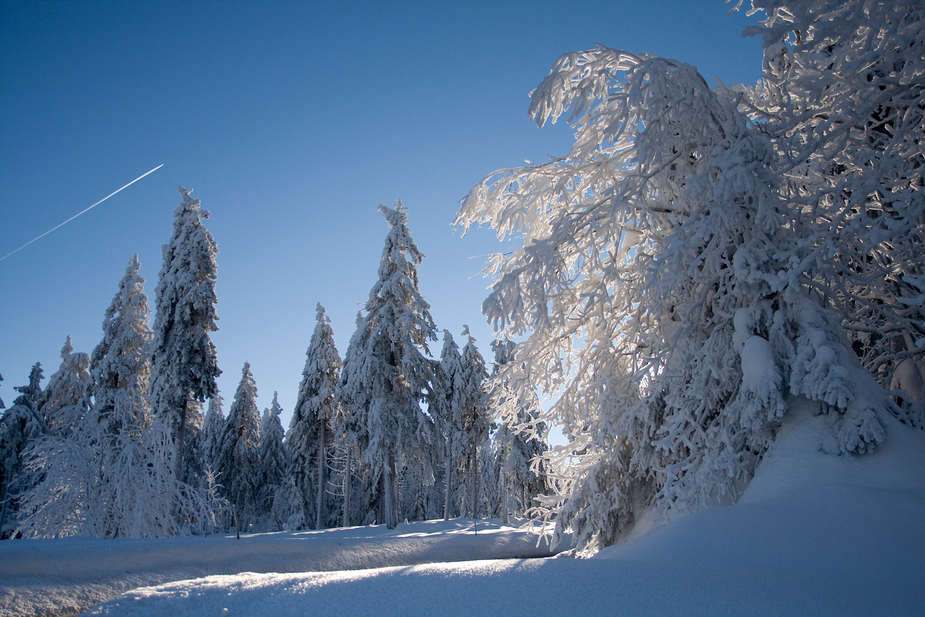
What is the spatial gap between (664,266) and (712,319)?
51.1 inches

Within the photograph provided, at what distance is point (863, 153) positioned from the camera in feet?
18.1

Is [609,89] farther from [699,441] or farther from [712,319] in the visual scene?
[699,441]

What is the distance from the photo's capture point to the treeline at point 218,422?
35.7 feet

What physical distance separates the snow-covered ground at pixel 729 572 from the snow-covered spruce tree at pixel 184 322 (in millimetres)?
13081

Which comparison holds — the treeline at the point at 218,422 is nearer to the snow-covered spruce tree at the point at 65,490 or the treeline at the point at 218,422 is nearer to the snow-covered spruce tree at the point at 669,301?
the snow-covered spruce tree at the point at 65,490

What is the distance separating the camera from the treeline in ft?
35.7

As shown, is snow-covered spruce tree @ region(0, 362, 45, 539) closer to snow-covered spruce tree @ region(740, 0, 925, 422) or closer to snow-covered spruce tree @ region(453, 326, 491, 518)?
snow-covered spruce tree @ region(453, 326, 491, 518)

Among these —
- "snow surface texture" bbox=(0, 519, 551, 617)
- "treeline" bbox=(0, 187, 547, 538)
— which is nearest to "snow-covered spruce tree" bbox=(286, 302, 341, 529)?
"treeline" bbox=(0, 187, 547, 538)

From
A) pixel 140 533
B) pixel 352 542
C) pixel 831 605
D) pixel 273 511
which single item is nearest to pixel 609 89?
pixel 831 605

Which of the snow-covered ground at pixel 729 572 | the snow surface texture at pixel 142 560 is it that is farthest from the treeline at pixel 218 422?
the snow-covered ground at pixel 729 572

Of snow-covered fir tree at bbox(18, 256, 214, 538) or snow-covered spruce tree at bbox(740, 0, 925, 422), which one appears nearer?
snow-covered spruce tree at bbox(740, 0, 925, 422)

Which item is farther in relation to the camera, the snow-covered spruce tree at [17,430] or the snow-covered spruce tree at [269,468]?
the snow-covered spruce tree at [269,468]

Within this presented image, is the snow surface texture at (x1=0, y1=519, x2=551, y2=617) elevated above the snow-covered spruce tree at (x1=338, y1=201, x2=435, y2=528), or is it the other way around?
the snow-covered spruce tree at (x1=338, y1=201, x2=435, y2=528)

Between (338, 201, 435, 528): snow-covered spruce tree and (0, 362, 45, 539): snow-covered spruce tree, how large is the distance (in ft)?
63.9
